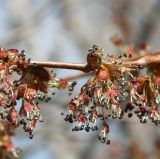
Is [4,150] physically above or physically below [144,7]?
below

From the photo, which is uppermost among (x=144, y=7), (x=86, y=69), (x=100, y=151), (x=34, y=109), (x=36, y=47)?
(x=144, y=7)

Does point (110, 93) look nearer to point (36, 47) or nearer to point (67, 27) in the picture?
point (36, 47)

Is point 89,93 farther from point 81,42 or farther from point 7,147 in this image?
point 81,42

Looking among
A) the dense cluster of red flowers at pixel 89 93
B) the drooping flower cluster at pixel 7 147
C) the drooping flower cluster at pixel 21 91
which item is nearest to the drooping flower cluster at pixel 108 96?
the dense cluster of red flowers at pixel 89 93

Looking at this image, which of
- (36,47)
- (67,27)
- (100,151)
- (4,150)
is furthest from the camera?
(67,27)

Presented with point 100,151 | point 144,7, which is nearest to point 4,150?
point 100,151

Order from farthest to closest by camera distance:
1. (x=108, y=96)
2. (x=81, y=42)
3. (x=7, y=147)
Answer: (x=81, y=42) → (x=7, y=147) → (x=108, y=96)

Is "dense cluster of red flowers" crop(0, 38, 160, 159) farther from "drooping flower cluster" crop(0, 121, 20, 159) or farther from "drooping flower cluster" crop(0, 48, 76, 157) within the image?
"drooping flower cluster" crop(0, 121, 20, 159)

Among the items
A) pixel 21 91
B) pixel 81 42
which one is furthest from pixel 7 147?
pixel 81 42

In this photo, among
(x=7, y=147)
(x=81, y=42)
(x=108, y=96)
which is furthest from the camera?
(x=81, y=42)
